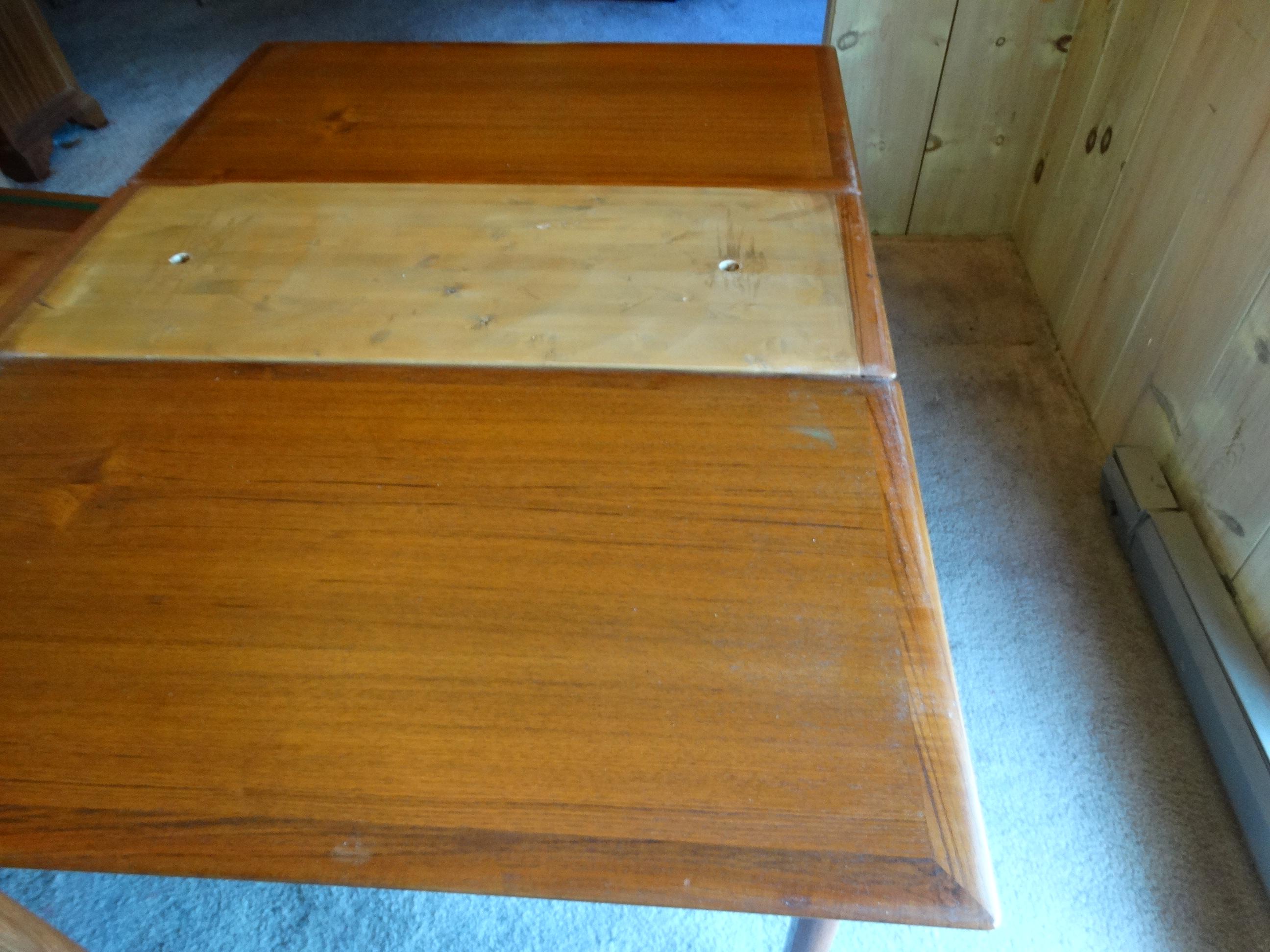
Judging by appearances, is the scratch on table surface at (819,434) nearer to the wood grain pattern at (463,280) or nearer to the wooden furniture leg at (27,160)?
the wood grain pattern at (463,280)

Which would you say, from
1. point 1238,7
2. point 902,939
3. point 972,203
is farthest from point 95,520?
point 972,203

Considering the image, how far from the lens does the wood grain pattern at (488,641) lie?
480 millimetres

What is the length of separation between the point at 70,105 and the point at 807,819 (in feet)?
9.11

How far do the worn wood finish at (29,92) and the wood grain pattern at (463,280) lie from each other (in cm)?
165

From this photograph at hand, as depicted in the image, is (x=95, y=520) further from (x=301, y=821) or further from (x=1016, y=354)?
(x=1016, y=354)

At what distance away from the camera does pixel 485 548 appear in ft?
2.01

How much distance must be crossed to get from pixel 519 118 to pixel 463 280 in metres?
0.37

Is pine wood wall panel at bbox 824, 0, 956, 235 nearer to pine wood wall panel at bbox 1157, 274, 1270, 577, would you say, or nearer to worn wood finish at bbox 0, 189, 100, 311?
pine wood wall panel at bbox 1157, 274, 1270, 577

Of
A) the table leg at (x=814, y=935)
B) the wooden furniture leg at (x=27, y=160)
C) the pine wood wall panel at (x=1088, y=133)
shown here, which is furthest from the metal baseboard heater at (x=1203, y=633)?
the wooden furniture leg at (x=27, y=160)

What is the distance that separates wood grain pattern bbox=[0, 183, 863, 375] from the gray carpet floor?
2.14ft

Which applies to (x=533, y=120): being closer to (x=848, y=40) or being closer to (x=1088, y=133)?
(x=848, y=40)

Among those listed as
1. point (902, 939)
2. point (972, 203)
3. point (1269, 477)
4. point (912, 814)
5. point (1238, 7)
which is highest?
point (1238, 7)

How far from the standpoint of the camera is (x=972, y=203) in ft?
6.19

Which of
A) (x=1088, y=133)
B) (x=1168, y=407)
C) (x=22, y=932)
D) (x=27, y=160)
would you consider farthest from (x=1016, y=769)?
(x=27, y=160)
